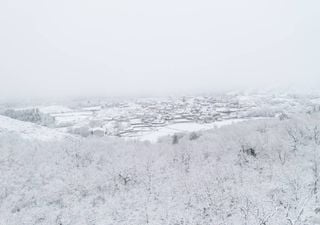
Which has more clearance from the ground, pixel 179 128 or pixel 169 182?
pixel 169 182

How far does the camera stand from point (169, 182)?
15.3m

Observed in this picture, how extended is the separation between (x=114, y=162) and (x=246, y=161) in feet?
30.6

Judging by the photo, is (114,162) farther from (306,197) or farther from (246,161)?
(306,197)

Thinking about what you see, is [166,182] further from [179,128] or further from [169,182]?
[179,128]

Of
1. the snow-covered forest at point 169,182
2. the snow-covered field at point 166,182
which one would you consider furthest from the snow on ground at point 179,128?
the snow-covered forest at point 169,182

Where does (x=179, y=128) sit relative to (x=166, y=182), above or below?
below

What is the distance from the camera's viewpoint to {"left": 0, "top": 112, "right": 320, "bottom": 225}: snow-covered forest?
36.7 feet

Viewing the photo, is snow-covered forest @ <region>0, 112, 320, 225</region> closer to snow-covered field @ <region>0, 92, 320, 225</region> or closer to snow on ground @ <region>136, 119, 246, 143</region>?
snow-covered field @ <region>0, 92, 320, 225</region>

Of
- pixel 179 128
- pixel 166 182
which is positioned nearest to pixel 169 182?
pixel 166 182

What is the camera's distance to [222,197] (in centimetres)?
1236

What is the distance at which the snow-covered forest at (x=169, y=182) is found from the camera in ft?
36.7

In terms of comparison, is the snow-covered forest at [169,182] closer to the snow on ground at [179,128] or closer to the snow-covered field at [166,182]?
the snow-covered field at [166,182]

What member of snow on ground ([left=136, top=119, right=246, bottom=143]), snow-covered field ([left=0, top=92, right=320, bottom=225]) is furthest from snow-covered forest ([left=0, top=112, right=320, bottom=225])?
snow on ground ([left=136, top=119, right=246, bottom=143])

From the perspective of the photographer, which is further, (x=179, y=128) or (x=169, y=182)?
(x=179, y=128)
